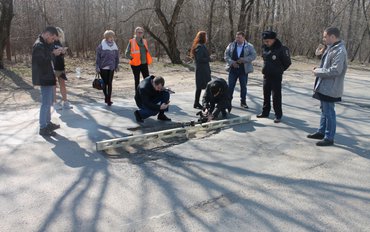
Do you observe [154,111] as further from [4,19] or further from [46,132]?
[4,19]

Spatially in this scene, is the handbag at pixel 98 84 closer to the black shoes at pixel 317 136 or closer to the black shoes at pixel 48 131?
the black shoes at pixel 48 131

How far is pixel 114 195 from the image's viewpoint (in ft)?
13.1

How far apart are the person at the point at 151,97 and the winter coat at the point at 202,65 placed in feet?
4.39

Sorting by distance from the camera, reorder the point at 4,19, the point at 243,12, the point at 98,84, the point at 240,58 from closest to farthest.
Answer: the point at 240,58, the point at 98,84, the point at 4,19, the point at 243,12

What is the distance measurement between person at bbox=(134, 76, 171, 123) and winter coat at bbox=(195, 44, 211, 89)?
52.6 inches

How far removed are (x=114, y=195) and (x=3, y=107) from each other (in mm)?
5465

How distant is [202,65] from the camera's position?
8.12 metres

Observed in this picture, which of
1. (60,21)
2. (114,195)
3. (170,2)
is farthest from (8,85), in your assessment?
(170,2)

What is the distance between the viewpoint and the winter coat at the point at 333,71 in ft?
17.9

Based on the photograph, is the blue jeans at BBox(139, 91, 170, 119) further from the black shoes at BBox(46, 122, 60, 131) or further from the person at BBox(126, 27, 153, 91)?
the person at BBox(126, 27, 153, 91)

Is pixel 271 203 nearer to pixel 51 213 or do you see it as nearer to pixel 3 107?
pixel 51 213

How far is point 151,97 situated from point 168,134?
113cm

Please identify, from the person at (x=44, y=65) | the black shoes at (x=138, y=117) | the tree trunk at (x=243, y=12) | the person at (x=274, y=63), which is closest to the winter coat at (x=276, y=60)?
the person at (x=274, y=63)

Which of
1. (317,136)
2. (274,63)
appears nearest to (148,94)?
(274,63)
